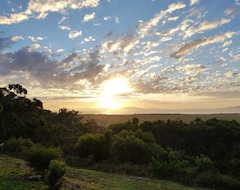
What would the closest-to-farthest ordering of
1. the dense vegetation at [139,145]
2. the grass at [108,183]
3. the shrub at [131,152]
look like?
the grass at [108,183] → the dense vegetation at [139,145] → the shrub at [131,152]

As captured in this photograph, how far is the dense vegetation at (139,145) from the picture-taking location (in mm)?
26422

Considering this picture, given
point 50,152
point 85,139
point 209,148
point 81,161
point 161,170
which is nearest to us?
point 50,152

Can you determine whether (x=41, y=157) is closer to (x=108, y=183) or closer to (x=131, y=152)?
(x=108, y=183)

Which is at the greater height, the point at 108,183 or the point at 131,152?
the point at 131,152

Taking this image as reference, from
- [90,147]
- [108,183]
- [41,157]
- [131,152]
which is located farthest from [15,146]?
[41,157]

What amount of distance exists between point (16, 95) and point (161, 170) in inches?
1186

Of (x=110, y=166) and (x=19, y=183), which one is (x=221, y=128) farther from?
(x=19, y=183)

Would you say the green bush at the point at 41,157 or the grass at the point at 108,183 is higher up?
the green bush at the point at 41,157

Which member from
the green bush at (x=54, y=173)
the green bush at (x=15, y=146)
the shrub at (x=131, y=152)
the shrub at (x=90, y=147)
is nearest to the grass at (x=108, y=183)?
the green bush at (x=54, y=173)

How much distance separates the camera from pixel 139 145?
3438 cm

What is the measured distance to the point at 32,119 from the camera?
41000mm

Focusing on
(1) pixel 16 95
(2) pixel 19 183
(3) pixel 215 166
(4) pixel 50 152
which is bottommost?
(3) pixel 215 166

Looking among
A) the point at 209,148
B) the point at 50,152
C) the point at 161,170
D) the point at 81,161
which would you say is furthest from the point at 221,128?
the point at 50,152

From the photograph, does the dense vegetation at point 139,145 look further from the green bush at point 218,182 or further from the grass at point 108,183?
the grass at point 108,183
